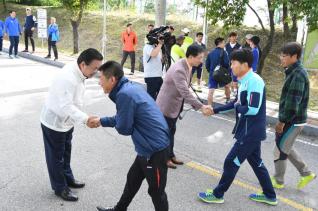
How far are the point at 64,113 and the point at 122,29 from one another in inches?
712

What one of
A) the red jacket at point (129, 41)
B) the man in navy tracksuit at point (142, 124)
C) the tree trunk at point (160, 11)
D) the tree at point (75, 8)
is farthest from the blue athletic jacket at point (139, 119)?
the tree at point (75, 8)

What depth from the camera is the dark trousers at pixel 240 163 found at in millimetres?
3979

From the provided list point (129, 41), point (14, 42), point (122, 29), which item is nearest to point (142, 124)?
point (129, 41)

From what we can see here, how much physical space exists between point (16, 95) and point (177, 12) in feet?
52.5

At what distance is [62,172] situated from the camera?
13.3 feet

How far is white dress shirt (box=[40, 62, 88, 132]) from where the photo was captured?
3631 mm

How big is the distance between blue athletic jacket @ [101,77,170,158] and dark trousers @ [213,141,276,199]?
3.59 ft

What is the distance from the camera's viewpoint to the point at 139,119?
122 inches

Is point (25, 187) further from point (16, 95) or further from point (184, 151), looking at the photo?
point (16, 95)

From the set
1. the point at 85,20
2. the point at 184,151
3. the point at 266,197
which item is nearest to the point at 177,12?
the point at 85,20

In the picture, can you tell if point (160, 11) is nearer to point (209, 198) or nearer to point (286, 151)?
point (286, 151)

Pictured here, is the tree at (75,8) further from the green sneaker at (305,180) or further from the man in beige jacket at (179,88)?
the green sneaker at (305,180)

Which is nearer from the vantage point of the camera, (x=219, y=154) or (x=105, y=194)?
(x=105, y=194)

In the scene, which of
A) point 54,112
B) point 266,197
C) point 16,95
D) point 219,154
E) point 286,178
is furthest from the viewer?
point 16,95
